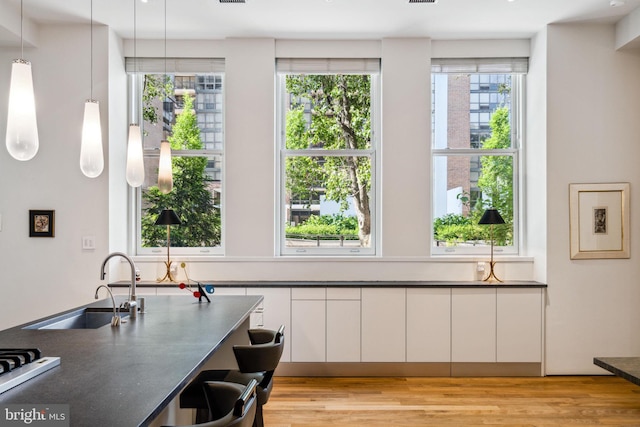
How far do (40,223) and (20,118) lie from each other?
2779 millimetres

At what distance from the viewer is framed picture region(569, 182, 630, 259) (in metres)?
4.11

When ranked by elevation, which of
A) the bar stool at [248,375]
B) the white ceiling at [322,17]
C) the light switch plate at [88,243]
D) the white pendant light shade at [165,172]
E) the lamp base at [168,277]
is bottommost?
the bar stool at [248,375]

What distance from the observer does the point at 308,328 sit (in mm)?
4109

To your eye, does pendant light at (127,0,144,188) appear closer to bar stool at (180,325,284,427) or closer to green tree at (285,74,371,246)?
bar stool at (180,325,284,427)

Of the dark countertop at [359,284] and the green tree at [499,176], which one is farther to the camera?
the green tree at [499,176]

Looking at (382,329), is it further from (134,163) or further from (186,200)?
(134,163)

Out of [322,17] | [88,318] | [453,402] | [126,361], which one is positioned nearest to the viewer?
[126,361]

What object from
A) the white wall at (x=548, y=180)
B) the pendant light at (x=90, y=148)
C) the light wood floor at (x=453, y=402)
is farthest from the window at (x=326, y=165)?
the pendant light at (x=90, y=148)

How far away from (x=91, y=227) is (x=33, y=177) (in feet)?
2.23

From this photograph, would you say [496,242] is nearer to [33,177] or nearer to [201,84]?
[201,84]

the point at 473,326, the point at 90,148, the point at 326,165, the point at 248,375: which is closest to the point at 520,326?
the point at 473,326

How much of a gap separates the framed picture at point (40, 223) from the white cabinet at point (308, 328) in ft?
7.53

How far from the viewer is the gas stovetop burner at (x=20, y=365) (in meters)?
1.44

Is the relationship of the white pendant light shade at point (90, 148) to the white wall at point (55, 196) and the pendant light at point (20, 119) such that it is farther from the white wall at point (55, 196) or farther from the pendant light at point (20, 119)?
the white wall at point (55, 196)
